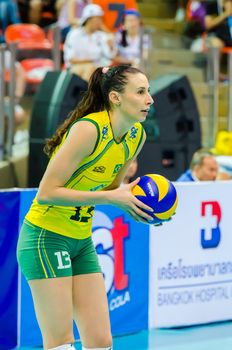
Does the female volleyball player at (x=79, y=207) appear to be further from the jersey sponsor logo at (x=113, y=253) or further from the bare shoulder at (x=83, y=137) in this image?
the jersey sponsor logo at (x=113, y=253)

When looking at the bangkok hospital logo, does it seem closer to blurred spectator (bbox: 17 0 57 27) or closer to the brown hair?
the brown hair

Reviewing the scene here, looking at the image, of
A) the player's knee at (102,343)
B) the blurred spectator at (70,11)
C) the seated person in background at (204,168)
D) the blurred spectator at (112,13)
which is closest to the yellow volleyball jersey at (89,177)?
the player's knee at (102,343)

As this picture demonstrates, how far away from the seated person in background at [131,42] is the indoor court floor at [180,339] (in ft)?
14.9

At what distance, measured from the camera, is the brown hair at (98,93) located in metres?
4.57

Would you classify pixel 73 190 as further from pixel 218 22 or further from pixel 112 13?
pixel 218 22

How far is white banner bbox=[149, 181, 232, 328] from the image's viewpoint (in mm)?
7180

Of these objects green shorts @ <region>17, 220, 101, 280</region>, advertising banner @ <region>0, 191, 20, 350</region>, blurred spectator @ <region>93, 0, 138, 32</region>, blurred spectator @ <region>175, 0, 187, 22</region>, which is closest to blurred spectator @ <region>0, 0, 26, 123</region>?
blurred spectator @ <region>93, 0, 138, 32</region>

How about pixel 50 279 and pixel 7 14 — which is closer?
pixel 50 279

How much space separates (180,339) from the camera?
7.04 m

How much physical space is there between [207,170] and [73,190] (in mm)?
4225

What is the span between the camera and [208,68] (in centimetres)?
1134

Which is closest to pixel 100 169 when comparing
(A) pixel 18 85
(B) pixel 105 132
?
(B) pixel 105 132

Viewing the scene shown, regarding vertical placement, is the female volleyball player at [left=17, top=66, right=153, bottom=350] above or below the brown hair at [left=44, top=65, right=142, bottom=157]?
below

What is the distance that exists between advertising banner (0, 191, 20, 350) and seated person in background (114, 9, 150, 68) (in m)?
4.80
